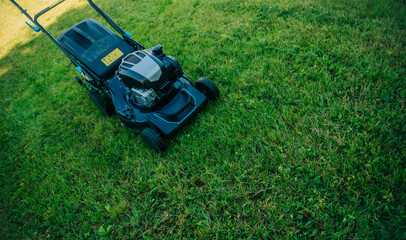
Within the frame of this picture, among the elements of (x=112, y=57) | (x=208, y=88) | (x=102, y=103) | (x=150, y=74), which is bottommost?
(x=102, y=103)

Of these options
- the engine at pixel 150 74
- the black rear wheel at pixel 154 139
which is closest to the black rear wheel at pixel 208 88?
the engine at pixel 150 74

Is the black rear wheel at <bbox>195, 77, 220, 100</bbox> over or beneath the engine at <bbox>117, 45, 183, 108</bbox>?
beneath

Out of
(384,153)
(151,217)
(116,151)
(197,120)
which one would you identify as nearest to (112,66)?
(116,151)

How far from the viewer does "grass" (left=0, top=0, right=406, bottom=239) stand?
2.02m

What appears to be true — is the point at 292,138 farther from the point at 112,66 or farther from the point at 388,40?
Result: the point at 112,66

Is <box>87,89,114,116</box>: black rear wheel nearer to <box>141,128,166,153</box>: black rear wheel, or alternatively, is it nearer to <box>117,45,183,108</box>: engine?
<box>117,45,183,108</box>: engine

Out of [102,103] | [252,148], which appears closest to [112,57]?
[102,103]

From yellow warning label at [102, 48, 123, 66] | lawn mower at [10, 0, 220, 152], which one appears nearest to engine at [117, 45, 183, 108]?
lawn mower at [10, 0, 220, 152]

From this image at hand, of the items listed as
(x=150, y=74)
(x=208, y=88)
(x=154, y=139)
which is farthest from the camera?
(x=208, y=88)

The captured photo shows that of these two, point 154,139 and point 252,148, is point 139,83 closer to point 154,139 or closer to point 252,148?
point 154,139

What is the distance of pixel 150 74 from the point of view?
2.48 meters

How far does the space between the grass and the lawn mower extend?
27 cm

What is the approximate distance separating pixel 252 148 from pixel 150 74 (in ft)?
4.79

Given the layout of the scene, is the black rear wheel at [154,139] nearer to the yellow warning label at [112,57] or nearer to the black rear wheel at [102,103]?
the black rear wheel at [102,103]
